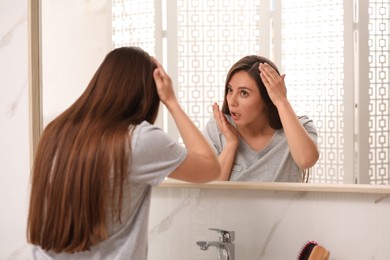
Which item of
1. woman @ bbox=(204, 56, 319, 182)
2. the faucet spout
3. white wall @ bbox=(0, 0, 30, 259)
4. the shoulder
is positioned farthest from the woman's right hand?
white wall @ bbox=(0, 0, 30, 259)

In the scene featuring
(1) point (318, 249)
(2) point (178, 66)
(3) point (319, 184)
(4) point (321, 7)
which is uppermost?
(4) point (321, 7)

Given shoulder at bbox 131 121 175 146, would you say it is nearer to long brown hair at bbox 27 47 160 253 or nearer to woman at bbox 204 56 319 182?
long brown hair at bbox 27 47 160 253

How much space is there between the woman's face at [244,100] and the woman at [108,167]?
0.25 meters

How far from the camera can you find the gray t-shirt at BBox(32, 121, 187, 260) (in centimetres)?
123

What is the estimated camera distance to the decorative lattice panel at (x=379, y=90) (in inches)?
56.3

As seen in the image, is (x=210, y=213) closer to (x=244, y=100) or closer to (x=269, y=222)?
(x=269, y=222)

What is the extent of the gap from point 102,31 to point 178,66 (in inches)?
9.1

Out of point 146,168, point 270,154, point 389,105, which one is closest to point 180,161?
point 146,168

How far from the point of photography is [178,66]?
160 centimetres

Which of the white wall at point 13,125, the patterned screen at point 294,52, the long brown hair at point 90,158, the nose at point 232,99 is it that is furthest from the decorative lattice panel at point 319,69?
the white wall at point 13,125

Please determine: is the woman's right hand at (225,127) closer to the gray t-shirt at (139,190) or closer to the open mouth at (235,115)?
the open mouth at (235,115)

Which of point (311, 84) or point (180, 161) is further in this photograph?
point (311, 84)

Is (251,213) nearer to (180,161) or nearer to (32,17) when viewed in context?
(180,161)

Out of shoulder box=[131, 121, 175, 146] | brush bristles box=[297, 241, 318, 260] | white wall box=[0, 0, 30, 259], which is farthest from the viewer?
white wall box=[0, 0, 30, 259]
